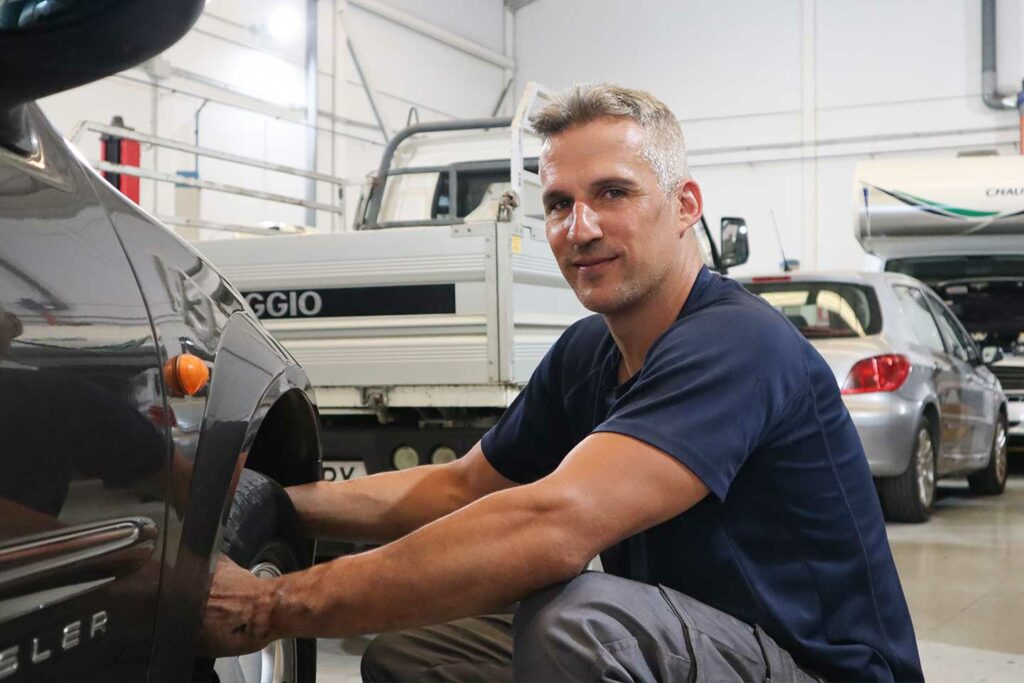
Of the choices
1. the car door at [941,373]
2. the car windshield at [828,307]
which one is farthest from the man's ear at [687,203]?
the car door at [941,373]

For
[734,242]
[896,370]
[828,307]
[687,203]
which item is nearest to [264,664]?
[687,203]

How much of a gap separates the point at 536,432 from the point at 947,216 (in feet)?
22.7

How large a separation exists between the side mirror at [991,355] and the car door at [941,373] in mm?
1013

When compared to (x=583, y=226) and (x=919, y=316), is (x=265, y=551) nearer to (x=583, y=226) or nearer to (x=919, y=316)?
(x=583, y=226)

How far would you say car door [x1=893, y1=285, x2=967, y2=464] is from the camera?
6.79 meters

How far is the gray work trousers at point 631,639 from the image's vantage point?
Answer: 1.70 meters

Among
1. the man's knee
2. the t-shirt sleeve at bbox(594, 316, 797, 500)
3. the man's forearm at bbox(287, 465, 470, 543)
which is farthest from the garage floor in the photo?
the t-shirt sleeve at bbox(594, 316, 797, 500)

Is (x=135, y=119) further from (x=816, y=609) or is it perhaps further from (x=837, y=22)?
(x=816, y=609)

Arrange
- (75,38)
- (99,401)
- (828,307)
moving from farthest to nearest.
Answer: (828,307)
(99,401)
(75,38)

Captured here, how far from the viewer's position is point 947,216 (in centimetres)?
849

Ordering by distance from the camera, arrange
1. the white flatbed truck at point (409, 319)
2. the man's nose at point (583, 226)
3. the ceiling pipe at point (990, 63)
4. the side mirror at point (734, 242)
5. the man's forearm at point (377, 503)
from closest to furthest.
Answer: the man's nose at point (583, 226)
the man's forearm at point (377, 503)
the white flatbed truck at point (409, 319)
the side mirror at point (734, 242)
the ceiling pipe at point (990, 63)

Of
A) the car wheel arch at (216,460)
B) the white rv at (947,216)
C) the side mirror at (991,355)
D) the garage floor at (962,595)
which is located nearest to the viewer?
the car wheel arch at (216,460)

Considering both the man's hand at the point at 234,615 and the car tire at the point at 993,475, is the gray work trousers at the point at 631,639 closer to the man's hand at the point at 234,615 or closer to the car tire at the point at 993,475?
the man's hand at the point at 234,615

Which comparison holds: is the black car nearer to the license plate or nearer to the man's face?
the man's face
